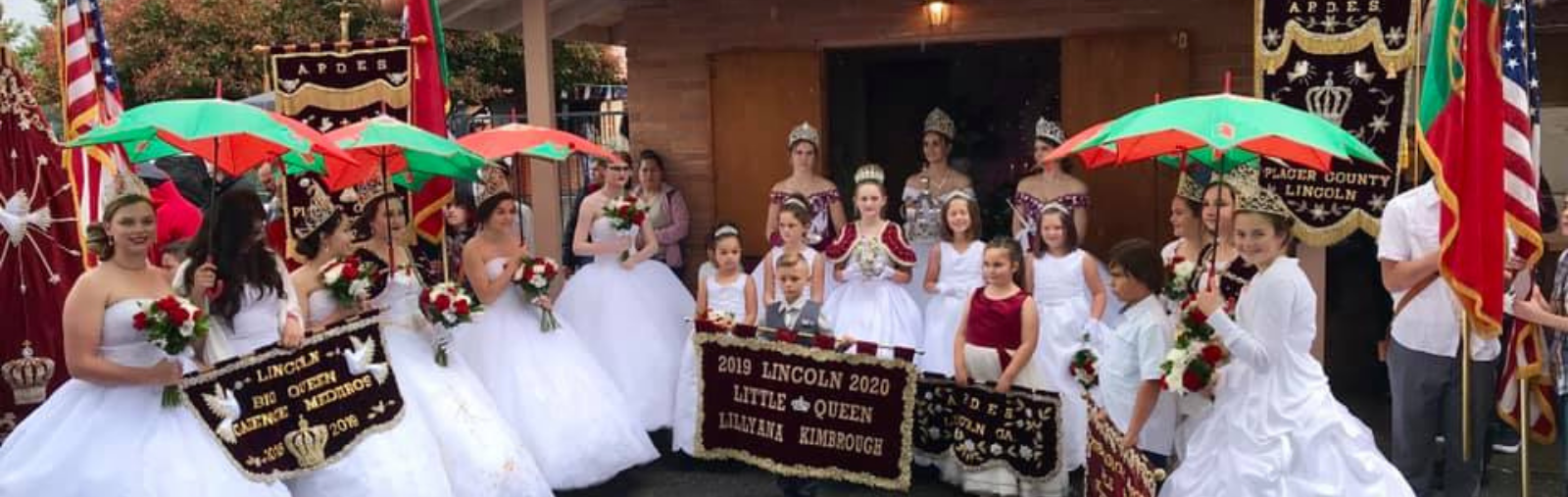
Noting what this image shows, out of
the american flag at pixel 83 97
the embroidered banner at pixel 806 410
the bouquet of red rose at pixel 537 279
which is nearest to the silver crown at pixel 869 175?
the embroidered banner at pixel 806 410

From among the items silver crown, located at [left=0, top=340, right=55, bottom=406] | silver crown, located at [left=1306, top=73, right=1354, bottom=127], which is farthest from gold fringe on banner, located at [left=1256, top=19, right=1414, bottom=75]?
silver crown, located at [left=0, top=340, right=55, bottom=406]

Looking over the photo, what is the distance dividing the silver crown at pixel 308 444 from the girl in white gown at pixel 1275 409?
3.70 metres

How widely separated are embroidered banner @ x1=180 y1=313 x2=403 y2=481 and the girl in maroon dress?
2.79m

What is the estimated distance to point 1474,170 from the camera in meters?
4.94

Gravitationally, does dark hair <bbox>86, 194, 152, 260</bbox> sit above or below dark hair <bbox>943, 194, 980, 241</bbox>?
above

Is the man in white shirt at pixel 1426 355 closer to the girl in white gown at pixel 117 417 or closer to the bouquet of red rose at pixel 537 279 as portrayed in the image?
the bouquet of red rose at pixel 537 279

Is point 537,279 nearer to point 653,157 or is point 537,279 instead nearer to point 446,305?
point 446,305

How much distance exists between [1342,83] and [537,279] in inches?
178

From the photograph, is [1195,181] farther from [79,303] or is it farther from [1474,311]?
[79,303]

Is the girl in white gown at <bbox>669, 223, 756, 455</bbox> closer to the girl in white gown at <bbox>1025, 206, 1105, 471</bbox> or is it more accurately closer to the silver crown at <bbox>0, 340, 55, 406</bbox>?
the girl in white gown at <bbox>1025, 206, 1105, 471</bbox>

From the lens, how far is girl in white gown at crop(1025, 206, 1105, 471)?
6.63 m

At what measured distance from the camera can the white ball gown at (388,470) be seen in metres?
5.49

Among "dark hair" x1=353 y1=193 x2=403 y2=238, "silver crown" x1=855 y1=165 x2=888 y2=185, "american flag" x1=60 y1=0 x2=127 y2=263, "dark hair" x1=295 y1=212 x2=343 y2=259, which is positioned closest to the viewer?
"dark hair" x1=295 y1=212 x2=343 y2=259

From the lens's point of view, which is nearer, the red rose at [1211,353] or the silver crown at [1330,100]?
the red rose at [1211,353]
